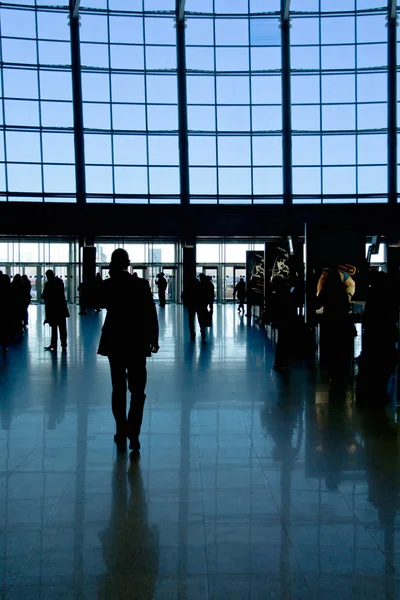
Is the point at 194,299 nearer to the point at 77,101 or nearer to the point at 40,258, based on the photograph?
the point at 77,101

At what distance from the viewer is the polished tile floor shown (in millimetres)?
3223

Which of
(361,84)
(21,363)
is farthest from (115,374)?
(361,84)

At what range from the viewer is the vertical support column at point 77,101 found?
105 feet

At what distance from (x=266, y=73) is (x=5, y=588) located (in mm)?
33053

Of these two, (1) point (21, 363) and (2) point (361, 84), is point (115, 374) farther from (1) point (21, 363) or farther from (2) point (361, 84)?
(2) point (361, 84)

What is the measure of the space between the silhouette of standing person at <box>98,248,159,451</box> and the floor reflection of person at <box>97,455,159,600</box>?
44.3 inches

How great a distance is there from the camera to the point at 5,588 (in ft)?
10.2

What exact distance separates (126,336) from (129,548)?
2.46 m

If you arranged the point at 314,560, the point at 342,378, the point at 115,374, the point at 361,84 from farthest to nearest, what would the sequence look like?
1. the point at 361,84
2. the point at 342,378
3. the point at 115,374
4. the point at 314,560

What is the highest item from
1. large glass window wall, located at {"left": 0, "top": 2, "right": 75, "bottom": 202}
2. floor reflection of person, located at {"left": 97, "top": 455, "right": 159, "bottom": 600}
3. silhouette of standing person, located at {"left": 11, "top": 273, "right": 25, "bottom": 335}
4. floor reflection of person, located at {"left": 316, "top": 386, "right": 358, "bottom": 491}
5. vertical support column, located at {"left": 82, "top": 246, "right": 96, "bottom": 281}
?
large glass window wall, located at {"left": 0, "top": 2, "right": 75, "bottom": 202}

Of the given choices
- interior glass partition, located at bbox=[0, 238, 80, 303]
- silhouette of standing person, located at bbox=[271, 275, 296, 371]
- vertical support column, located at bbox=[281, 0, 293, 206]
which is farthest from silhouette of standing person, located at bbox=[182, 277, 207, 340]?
interior glass partition, located at bbox=[0, 238, 80, 303]

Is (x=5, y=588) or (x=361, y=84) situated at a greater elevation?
(x=361, y=84)

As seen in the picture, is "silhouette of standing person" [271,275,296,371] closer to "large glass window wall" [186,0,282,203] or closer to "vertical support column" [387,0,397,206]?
"large glass window wall" [186,0,282,203]

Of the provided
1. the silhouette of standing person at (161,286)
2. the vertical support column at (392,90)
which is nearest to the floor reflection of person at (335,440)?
the silhouette of standing person at (161,286)
